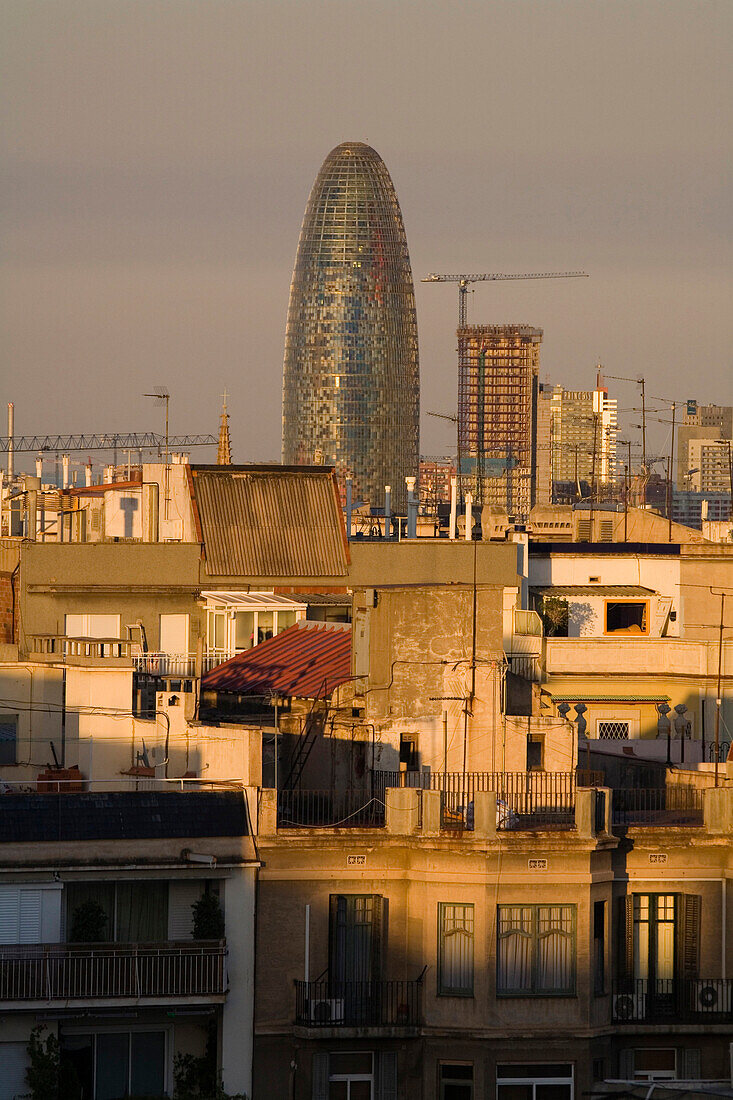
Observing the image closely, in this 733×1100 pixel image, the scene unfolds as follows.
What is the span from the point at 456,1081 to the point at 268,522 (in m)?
45.9

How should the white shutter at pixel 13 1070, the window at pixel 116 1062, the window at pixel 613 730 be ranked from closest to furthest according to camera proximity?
the white shutter at pixel 13 1070 < the window at pixel 116 1062 < the window at pixel 613 730

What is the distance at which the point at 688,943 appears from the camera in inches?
1469

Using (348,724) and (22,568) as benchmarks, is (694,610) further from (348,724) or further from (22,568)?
(348,724)

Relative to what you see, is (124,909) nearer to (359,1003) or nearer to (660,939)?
(359,1003)

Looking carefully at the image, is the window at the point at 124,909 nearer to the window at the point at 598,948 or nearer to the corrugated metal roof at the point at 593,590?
the window at the point at 598,948

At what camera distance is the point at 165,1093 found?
3584 centimetres

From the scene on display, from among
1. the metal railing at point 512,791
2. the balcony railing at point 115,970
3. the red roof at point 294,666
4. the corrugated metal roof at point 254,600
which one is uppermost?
the corrugated metal roof at point 254,600

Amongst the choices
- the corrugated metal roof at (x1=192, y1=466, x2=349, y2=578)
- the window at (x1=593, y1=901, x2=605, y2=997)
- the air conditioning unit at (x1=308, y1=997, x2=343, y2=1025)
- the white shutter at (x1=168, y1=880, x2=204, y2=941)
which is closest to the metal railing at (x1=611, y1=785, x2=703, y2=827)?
the window at (x1=593, y1=901, x2=605, y2=997)

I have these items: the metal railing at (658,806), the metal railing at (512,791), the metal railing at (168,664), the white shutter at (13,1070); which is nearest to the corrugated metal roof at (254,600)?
the metal railing at (168,664)

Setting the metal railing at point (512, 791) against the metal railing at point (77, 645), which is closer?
the metal railing at point (512, 791)

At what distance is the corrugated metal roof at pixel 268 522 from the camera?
7894cm

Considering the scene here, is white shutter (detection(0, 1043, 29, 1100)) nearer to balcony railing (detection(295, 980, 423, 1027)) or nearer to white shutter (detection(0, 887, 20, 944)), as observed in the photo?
white shutter (detection(0, 887, 20, 944))

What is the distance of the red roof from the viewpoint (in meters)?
47.6

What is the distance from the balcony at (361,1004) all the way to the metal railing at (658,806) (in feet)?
15.4
